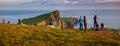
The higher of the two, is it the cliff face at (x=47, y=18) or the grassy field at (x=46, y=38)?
the cliff face at (x=47, y=18)

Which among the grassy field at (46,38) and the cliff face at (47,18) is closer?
the grassy field at (46,38)

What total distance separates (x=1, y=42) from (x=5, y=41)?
0.50 metres

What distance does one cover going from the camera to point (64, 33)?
144 feet

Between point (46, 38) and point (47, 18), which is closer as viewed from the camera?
point (46, 38)

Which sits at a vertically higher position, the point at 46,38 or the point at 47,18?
the point at 47,18

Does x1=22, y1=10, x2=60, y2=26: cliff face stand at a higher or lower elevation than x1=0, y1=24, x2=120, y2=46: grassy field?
higher

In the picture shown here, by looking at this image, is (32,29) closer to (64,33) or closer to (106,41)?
(64,33)

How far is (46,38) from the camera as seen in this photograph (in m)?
40.2

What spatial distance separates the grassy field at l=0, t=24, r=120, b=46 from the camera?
1501 inches

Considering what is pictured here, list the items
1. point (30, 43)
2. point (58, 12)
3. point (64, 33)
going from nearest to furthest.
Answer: point (30, 43)
point (64, 33)
point (58, 12)

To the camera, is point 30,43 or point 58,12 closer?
point 30,43

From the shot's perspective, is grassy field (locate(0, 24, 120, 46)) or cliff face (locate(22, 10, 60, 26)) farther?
cliff face (locate(22, 10, 60, 26))

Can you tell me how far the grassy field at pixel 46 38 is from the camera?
Result: 125ft

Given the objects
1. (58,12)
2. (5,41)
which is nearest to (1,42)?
(5,41)
